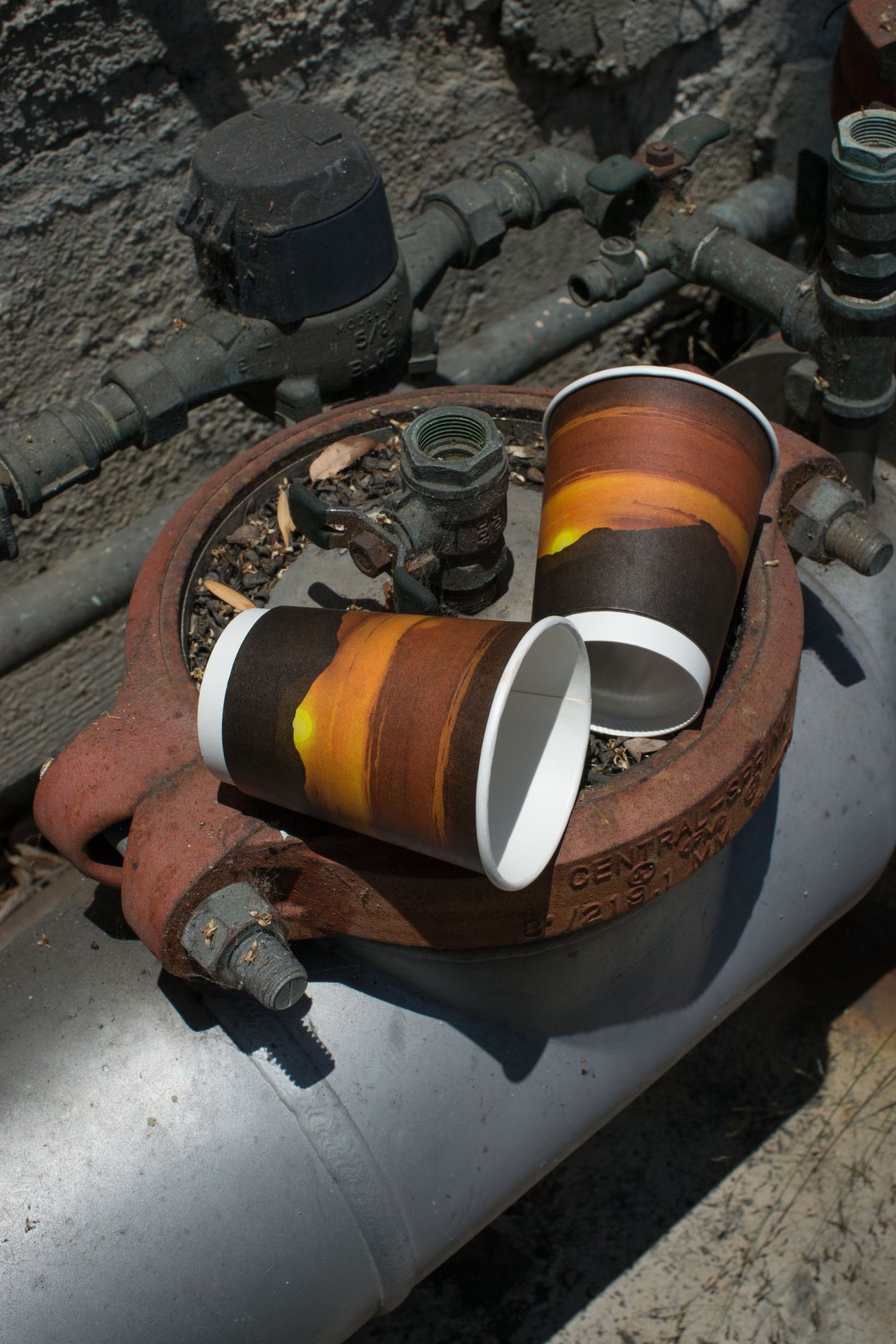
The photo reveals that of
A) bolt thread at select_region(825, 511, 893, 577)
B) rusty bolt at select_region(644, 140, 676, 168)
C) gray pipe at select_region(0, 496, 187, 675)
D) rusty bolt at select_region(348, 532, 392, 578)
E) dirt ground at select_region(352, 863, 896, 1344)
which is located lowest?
dirt ground at select_region(352, 863, 896, 1344)

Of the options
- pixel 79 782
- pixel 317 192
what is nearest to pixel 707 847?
pixel 79 782

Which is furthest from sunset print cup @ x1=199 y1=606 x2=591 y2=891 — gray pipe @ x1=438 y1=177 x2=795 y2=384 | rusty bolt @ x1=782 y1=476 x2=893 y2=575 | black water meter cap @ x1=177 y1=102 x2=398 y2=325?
gray pipe @ x1=438 y1=177 x2=795 y2=384

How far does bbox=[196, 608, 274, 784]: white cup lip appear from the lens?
107 centimetres

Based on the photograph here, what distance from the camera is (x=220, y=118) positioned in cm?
205

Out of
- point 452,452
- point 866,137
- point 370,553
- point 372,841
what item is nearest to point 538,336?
point 866,137

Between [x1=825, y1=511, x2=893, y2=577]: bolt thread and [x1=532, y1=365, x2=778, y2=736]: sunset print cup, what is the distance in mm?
153

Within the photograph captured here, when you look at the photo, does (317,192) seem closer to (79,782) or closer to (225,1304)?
(79,782)

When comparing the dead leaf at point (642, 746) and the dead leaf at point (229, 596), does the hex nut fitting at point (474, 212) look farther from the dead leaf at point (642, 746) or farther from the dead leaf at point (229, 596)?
the dead leaf at point (642, 746)

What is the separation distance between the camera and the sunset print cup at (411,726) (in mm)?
948

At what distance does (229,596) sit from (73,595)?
87 cm

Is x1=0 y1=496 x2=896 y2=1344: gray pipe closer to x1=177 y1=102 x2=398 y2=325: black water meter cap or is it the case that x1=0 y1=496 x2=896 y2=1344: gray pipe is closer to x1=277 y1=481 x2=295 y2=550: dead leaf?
x1=277 y1=481 x2=295 y2=550: dead leaf

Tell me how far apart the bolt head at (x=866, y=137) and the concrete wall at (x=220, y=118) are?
1008 mm

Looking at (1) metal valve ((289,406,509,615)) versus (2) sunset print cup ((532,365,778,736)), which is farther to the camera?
(1) metal valve ((289,406,509,615))

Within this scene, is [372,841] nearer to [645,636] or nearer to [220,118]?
[645,636]
